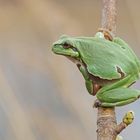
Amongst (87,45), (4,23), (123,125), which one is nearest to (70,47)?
(87,45)

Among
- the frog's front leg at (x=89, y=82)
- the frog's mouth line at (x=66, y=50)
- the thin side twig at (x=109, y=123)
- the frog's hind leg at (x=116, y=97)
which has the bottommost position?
the thin side twig at (x=109, y=123)

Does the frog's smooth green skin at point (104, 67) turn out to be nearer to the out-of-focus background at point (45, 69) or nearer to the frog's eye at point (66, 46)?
the frog's eye at point (66, 46)

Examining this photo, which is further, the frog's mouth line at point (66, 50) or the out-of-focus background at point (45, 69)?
the out-of-focus background at point (45, 69)

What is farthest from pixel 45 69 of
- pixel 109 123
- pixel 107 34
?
pixel 109 123

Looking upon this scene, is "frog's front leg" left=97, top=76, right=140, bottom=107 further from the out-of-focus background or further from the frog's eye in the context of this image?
the out-of-focus background

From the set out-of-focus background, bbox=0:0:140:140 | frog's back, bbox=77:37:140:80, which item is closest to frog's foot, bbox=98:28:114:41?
frog's back, bbox=77:37:140:80

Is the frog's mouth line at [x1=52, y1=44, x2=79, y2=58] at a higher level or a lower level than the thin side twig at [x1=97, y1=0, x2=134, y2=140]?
higher

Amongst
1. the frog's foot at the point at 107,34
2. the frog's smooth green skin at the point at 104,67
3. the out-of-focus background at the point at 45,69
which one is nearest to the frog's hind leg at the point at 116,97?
the frog's smooth green skin at the point at 104,67
